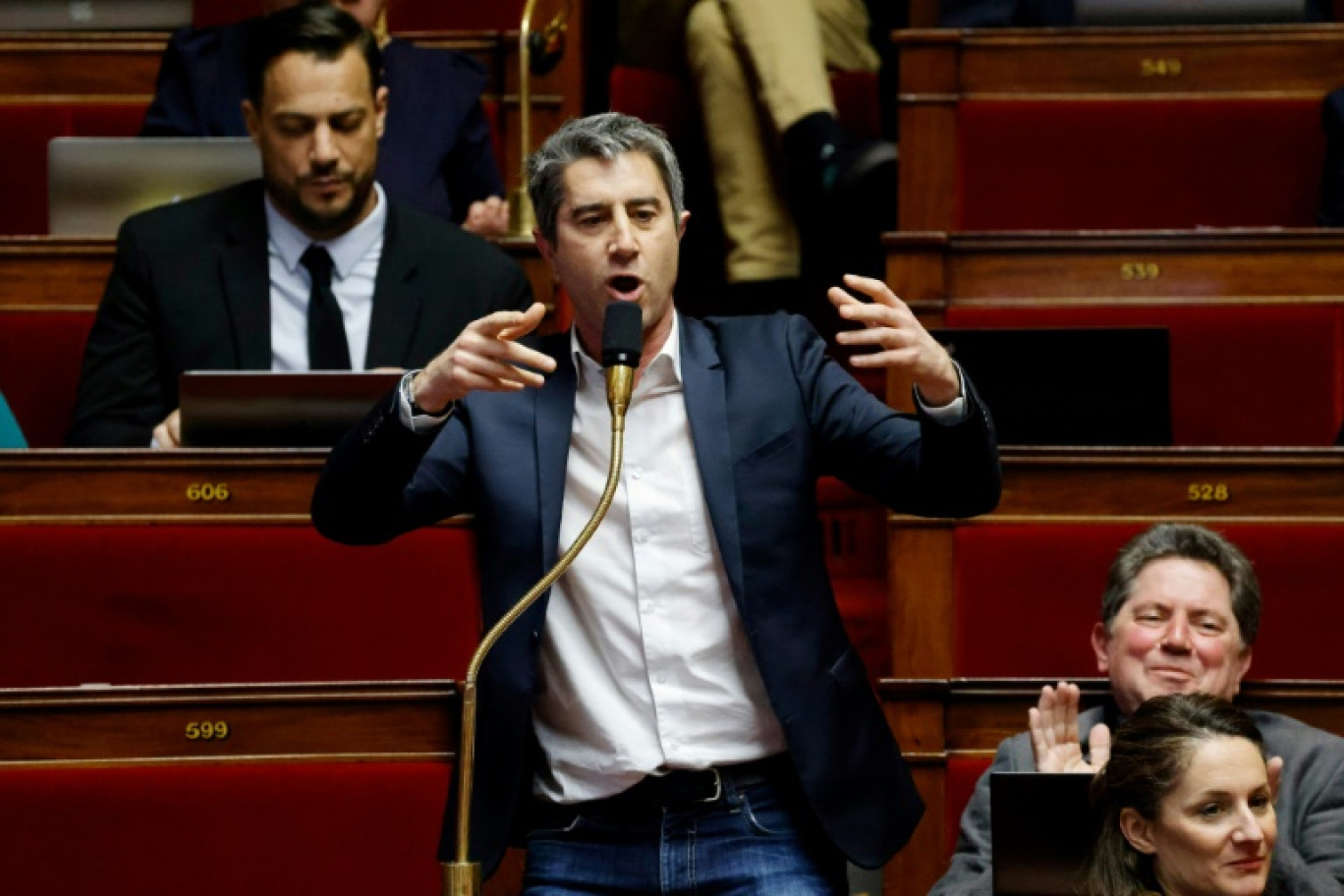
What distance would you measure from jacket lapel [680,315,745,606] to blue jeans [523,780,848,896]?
9 cm

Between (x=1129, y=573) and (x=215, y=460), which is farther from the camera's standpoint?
(x=215, y=460)

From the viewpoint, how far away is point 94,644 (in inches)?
51.2

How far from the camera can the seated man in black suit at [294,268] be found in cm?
150

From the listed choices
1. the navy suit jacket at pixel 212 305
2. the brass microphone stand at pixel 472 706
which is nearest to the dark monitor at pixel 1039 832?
the brass microphone stand at pixel 472 706

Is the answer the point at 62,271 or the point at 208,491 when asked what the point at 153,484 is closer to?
the point at 208,491

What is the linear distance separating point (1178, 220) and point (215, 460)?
2.94 ft

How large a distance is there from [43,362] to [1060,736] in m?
0.91

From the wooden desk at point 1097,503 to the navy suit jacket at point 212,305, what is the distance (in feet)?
1.14

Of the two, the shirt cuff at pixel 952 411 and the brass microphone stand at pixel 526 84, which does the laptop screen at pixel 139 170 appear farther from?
the shirt cuff at pixel 952 411

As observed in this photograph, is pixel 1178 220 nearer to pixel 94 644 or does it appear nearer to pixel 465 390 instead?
pixel 94 644

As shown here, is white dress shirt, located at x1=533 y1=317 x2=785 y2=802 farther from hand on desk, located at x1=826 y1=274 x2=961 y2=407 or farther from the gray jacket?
the gray jacket

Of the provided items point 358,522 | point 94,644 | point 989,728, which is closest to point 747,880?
point 358,522

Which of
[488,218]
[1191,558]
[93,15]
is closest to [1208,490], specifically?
[1191,558]

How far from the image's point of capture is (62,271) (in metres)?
1.72
